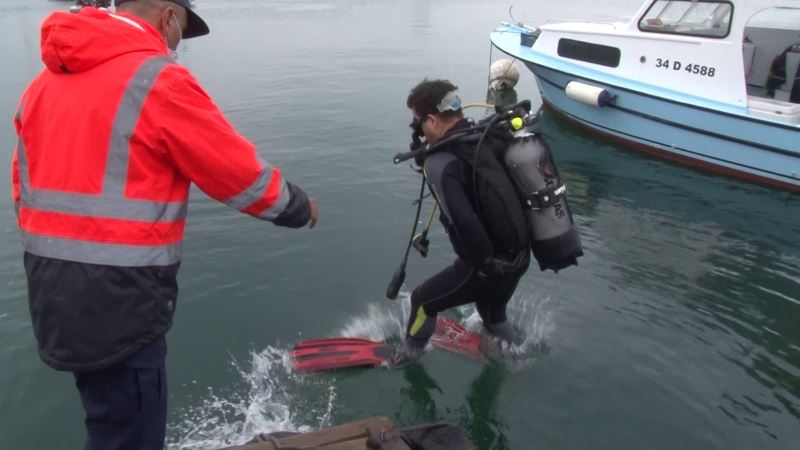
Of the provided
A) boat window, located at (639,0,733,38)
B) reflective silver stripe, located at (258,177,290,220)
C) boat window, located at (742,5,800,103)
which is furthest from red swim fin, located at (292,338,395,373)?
boat window, located at (742,5,800,103)

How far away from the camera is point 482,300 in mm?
4363

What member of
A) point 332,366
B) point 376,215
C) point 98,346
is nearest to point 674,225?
point 376,215

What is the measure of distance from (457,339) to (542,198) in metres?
1.73

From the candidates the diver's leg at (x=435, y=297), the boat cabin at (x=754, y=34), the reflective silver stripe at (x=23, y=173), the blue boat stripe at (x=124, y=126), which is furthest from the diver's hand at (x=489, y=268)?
the boat cabin at (x=754, y=34)

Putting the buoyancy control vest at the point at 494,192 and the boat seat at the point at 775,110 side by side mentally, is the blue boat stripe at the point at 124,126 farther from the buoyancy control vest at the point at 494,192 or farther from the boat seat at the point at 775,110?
the boat seat at the point at 775,110

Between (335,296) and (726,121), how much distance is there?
669cm

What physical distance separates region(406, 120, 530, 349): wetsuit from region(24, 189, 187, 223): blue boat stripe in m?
1.78

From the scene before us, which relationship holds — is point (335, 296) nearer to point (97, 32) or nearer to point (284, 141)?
point (97, 32)

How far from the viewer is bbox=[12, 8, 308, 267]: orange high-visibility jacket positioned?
217 cm

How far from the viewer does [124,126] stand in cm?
217

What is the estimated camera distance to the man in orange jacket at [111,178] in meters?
2.18

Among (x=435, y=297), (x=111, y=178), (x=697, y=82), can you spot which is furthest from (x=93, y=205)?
(x=697, y=82)

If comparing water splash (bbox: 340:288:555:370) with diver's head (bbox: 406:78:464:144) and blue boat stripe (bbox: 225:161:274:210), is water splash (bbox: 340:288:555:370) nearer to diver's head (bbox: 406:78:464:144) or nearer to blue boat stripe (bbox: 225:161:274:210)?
diver's head (bbox: 406:78:464:144)

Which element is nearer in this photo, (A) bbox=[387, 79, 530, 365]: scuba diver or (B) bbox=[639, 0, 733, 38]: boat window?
(A) bbox=[387, 79, 530, 365]: scuba diver
